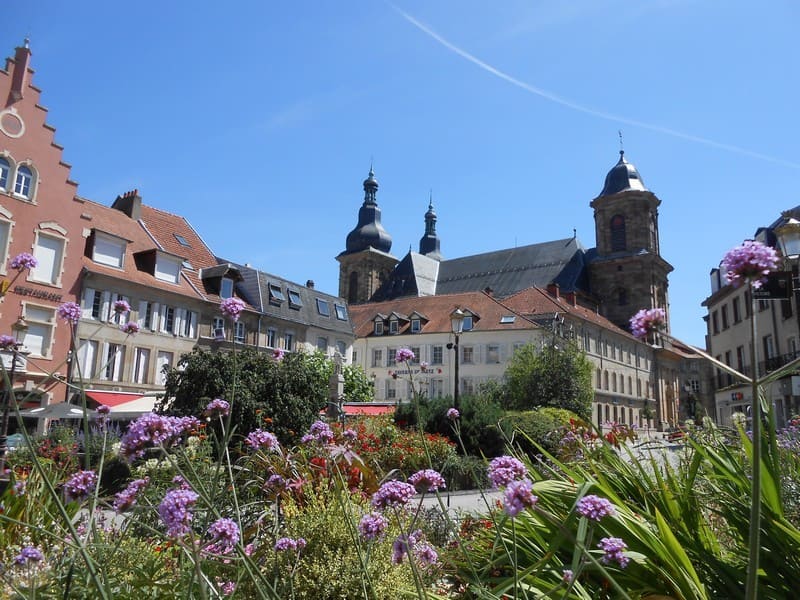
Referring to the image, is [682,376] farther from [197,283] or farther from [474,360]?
[197,283]

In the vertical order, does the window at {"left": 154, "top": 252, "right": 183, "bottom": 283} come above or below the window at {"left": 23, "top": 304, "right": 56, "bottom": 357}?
above

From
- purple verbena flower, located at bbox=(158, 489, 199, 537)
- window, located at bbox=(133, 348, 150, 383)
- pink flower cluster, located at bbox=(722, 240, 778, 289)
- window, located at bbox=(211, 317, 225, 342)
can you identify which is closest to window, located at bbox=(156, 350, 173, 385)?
window, located at bbox=(133, 348, 150, 383)

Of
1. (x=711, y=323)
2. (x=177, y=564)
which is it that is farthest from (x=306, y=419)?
(x=711, y=323)

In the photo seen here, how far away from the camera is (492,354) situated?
1738 inches

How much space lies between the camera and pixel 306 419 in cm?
1526

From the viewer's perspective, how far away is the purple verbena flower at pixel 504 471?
6.30 ft

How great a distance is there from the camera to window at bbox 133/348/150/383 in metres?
26.4

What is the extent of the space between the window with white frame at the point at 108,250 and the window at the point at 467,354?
83.8ft

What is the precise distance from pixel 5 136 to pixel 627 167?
64.0 m

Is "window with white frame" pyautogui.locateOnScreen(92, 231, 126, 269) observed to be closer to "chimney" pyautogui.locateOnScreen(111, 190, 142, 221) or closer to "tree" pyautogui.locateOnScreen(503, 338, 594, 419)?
"chimney" pyautogui.locateOnScreen(111, 190, 142, 221)

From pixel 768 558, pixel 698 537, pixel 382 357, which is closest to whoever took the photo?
pixel 768 558

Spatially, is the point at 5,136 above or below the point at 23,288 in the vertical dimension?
above

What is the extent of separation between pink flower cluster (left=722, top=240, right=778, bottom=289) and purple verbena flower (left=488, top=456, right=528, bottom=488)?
0.85 meters

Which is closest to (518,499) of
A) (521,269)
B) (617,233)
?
(521,269)
